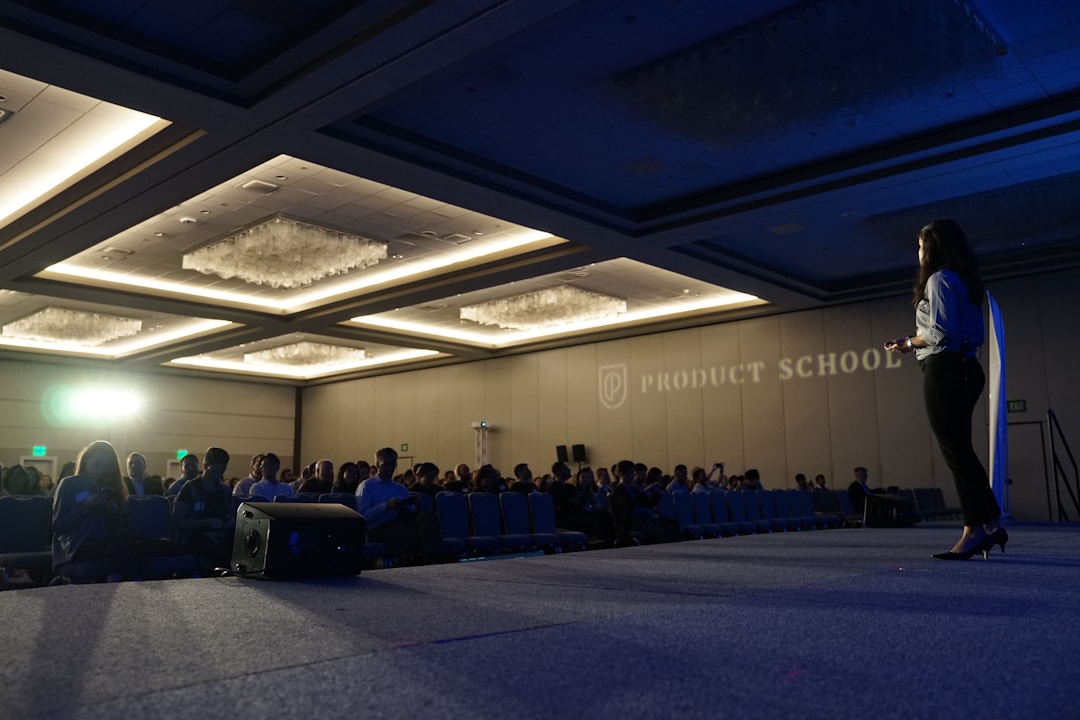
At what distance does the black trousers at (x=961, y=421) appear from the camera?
3.56 meters

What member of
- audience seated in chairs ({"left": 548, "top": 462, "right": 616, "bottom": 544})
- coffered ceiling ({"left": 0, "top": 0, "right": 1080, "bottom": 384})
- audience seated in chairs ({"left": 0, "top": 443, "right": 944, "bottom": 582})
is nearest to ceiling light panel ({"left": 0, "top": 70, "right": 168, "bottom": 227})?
coffered ceiling ({"left": 0, "top": 0, "right": 1080, "bottom": 384})

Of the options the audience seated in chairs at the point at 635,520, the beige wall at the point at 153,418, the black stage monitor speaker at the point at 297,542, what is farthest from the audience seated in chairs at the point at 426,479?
the beige wall at the point at 153,418

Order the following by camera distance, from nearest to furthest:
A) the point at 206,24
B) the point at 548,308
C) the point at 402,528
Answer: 1. the point at 402,528
2. the point at 206,24
3. the point at 548,308

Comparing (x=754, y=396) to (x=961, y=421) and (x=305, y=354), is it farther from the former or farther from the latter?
(x=961, y=421)

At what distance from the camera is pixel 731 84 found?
8.00 meters

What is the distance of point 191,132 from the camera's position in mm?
8617

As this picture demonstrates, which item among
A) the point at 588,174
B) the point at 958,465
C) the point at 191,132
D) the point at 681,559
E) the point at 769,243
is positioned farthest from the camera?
the point at 769,243

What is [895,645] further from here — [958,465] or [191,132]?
[191,132]

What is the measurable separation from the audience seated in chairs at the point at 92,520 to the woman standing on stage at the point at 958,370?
4034 millimetres

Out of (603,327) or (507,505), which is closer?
(507,505)

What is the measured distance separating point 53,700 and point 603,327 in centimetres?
1780

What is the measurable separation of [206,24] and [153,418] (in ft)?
59.0

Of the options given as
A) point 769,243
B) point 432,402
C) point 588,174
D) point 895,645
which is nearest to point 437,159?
point 588,174

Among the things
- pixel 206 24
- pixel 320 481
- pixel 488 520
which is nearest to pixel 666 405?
pixel 320 481
